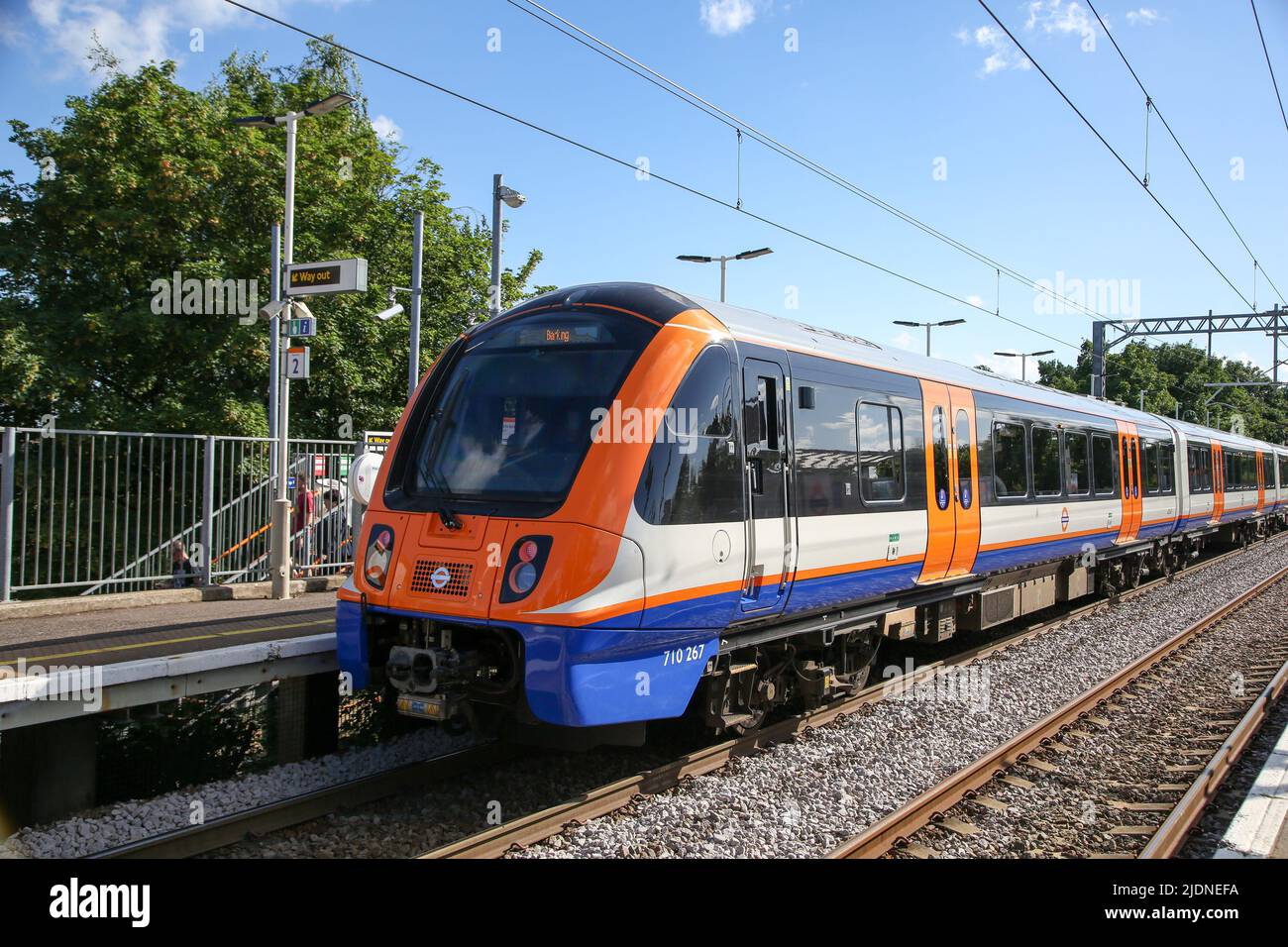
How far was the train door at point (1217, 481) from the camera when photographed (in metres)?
21.6

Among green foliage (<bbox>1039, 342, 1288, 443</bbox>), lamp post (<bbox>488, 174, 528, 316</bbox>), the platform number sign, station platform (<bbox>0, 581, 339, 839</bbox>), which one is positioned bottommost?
station platform (<bbox>0, 581, 339, 839</bbox>)

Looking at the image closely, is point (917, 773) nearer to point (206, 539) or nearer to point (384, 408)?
point (206, 539)

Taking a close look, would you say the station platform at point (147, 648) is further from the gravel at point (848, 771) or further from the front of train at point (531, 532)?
the gravel at point (848, 771)

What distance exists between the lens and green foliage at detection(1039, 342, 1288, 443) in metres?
56.8

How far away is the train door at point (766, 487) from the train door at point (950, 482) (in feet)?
8.46

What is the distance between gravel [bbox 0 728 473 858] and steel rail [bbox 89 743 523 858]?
0.95 feet

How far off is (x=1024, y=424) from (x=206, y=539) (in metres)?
10.1

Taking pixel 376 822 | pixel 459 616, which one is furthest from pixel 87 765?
pixel 459 616

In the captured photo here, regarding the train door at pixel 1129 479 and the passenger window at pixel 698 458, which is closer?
the passenger window at pixel 698 458

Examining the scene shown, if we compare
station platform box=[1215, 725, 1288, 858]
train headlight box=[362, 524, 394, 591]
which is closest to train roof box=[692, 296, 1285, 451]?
train headlight box=[362, 524, 394, 591]

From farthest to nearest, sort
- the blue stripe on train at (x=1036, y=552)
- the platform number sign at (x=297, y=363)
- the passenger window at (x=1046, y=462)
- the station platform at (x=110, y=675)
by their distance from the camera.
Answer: the platform number sign at (x=297, y=363) < the passenger window at (x=1046, y=462) < the blue stripe on train at (x=1036, y=552) < the station platform at (x=110, y=675)

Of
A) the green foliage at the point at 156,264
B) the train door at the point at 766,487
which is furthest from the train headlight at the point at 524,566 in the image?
the green foliage at the point at 156,264

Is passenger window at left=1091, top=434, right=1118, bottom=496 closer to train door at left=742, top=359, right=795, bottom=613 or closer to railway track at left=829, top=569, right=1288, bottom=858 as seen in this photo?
railway track at left=829, top=569, right=1288, bottom=858

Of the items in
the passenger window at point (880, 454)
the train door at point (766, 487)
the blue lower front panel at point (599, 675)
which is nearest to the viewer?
the blue lower front panel at point (599, 675)
